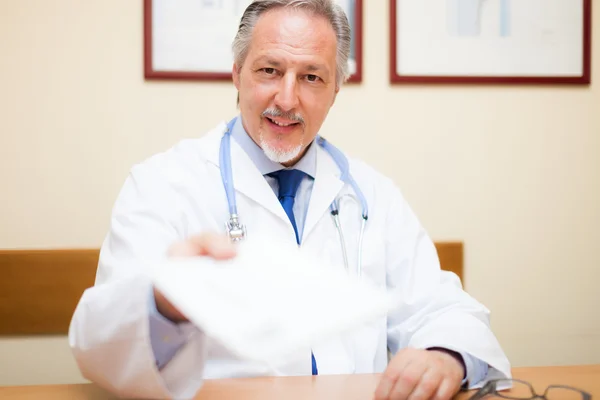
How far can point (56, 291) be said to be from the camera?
179 centimetres

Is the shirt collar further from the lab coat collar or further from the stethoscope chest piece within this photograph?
the stethoscope chest piece

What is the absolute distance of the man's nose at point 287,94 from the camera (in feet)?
4.49

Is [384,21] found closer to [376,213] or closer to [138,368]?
[376,213]

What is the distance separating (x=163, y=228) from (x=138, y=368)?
0.43 m

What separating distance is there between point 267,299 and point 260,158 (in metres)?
0.78

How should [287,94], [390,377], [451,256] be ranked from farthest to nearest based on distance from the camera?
1. [451,256]
2. [287,94]
3. [390,377]

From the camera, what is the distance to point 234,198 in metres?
1.29

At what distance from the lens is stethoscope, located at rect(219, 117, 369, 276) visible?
121cm

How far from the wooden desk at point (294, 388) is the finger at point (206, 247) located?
29 centimetres

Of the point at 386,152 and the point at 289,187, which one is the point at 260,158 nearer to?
the point at 289,187

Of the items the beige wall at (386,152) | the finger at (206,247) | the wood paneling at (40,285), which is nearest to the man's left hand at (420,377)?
the finger at (206,247)

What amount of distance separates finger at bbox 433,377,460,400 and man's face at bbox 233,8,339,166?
25.6 inches

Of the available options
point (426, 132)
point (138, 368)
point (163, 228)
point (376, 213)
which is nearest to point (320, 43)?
point (376, 213)

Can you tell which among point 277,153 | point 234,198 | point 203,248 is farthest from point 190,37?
point 203,248
